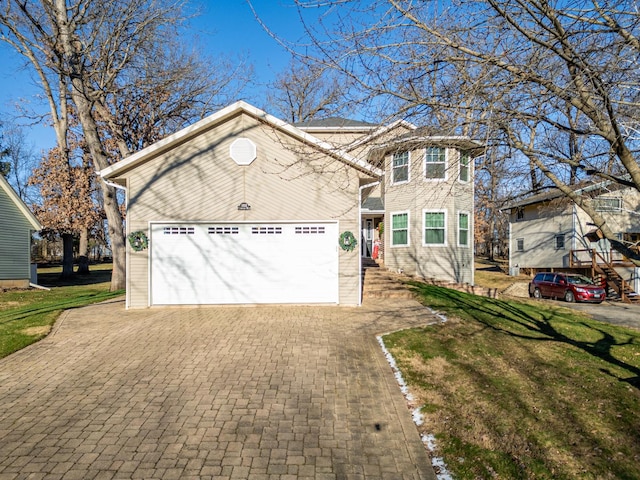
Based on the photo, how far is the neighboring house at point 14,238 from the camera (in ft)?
58.2

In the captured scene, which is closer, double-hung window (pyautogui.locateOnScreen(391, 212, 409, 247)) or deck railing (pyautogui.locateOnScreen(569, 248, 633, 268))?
double-hung window (pyautogui.locateOnScreen(391, 212, 409, 247))

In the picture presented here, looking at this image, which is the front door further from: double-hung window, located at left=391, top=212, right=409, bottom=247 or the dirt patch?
the dirt patch

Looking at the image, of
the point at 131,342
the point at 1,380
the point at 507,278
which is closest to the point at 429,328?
the point at 131,342

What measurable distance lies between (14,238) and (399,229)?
1808 cm

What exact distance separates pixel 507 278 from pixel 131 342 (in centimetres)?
2557

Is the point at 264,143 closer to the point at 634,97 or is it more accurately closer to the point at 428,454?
the point at 634,97

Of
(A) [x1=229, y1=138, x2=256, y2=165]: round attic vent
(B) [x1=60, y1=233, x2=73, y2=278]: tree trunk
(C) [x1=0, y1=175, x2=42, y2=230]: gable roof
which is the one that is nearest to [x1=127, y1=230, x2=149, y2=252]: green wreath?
(A) [x1=229, y1=138, x2=256, y2=165]: round attic vent

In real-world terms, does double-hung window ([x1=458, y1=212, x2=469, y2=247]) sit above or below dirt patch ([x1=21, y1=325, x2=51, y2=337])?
above

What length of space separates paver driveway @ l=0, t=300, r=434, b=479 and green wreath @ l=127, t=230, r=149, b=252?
2.75 meters

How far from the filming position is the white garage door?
10.9 m

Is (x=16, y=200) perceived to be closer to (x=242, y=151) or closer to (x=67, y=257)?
(x=67, y=257)

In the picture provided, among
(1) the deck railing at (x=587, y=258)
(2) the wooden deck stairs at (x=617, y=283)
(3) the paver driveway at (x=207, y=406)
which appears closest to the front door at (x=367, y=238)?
(3) the paver driveway at (x=207, y=406)

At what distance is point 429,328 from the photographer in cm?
863

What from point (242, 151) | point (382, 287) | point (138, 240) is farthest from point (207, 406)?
point (382, 287)
